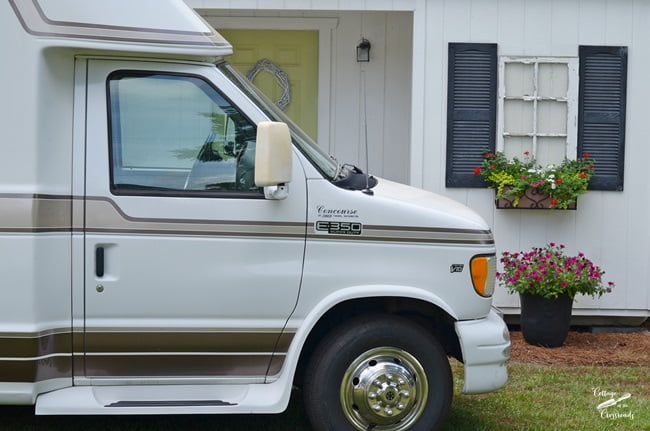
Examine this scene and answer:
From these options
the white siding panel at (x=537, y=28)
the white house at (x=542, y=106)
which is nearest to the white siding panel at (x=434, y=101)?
the white house at (x=542, y=106)

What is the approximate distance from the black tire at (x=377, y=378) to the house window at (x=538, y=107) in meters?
3.88

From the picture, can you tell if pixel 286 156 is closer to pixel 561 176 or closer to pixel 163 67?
pixel 163 67

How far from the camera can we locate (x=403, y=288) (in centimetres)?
535

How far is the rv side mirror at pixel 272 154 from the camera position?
4941 millimetres

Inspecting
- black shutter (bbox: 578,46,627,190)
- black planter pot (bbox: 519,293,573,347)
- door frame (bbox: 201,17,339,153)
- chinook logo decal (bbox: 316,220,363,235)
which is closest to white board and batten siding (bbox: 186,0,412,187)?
door frame (bbox: 201,17,339,153)

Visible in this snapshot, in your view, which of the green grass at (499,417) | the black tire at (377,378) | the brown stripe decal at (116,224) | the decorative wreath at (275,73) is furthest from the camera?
the decorative wreath at (275,73)

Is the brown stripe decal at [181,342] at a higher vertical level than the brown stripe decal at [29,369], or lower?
higher

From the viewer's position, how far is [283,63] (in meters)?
10.1

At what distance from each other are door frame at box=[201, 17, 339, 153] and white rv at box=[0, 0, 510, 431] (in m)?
4.61

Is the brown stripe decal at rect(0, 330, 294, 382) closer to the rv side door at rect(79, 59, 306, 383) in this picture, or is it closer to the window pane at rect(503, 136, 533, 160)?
the rv side door at rect(79, 59, 306, 383)

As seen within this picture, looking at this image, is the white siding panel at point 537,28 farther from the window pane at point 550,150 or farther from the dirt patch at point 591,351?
the dirt patch at point 591,351

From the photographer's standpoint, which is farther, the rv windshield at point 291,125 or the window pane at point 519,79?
the window pane at point 519,79

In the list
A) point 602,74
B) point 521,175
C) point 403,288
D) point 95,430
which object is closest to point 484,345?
point 403,288

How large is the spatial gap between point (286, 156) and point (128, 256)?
36.9 inches
